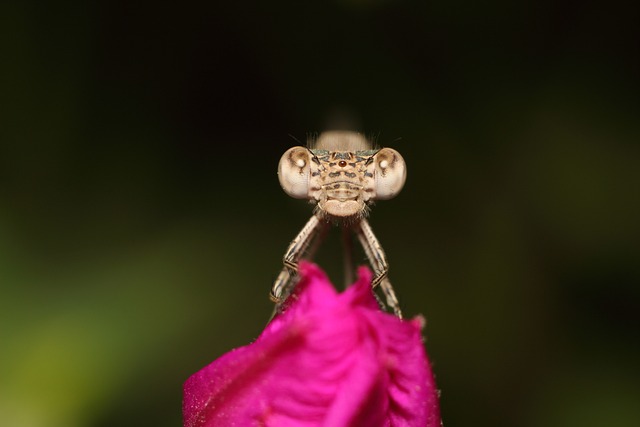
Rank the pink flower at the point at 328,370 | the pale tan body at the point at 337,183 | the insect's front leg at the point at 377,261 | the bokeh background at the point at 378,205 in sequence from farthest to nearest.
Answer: the bokeh background at the point at 378,205 → the insect's front leg at the point at 377,261 → the pale tan body at the point at 337,183 → the pink flower at the point at 328,370

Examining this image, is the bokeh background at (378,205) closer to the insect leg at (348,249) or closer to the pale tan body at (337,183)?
the insect leg at (348,249)

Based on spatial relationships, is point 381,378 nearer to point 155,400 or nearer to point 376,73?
point 155,400

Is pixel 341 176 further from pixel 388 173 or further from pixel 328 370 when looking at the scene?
pixel 328 370

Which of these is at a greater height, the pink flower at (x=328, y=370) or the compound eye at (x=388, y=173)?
Answer: the compound eye at (x=388, y=173)

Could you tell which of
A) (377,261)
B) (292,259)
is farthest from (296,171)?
(377,261)

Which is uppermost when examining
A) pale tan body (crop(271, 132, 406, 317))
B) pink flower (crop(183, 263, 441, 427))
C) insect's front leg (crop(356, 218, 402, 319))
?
pale tan body (crop(271, 132, 406, 317))

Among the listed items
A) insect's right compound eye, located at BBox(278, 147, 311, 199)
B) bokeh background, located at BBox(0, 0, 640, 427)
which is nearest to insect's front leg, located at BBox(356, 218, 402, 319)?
insect's right compound eye, located at BBox(278, 147, 311, 199)

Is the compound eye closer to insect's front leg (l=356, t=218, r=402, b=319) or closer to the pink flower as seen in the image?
insect's front leg (l=356, t=218, r=402, b=319)

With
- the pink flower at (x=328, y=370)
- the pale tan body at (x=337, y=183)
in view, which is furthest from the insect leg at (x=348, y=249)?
the pink flower at (x=328, y=370)
